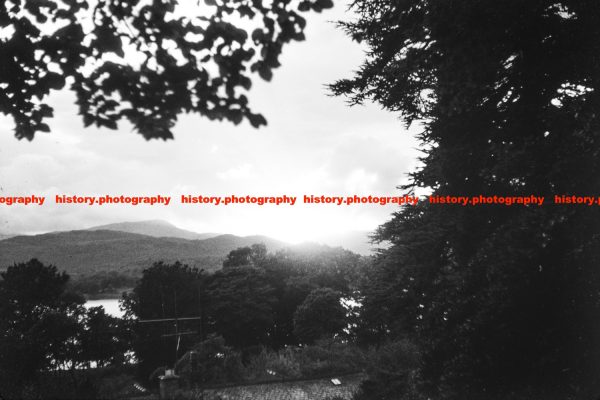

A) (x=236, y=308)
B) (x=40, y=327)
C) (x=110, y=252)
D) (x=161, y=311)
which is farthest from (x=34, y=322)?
(x=110, y=252)

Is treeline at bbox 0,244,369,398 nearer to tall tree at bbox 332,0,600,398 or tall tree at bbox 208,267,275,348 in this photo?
tall tree at bbox 208,267,275,348

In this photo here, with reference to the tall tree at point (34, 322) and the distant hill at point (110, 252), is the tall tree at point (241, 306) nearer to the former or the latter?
the tall tree at point (34, 322)

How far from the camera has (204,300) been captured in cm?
3569

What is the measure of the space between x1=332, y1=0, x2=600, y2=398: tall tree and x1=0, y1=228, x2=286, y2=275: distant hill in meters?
73.2

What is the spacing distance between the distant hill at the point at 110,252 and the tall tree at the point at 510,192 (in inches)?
2881

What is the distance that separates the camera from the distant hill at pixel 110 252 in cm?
8788

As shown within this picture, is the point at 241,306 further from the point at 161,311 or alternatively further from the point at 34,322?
the point at 34,322

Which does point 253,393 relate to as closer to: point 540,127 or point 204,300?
point 204,300

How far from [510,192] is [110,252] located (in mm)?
105892

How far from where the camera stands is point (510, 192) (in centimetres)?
922

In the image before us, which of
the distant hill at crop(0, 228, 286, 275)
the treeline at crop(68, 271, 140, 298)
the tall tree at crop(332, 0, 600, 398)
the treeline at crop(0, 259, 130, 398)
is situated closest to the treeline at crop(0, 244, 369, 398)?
the treeline at crop(0, 259, 130, 398)

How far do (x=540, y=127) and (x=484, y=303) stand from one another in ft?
14.2

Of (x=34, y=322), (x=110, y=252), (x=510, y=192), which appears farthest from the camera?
(x=110, y=252)

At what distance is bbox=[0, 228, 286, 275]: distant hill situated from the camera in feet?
288
